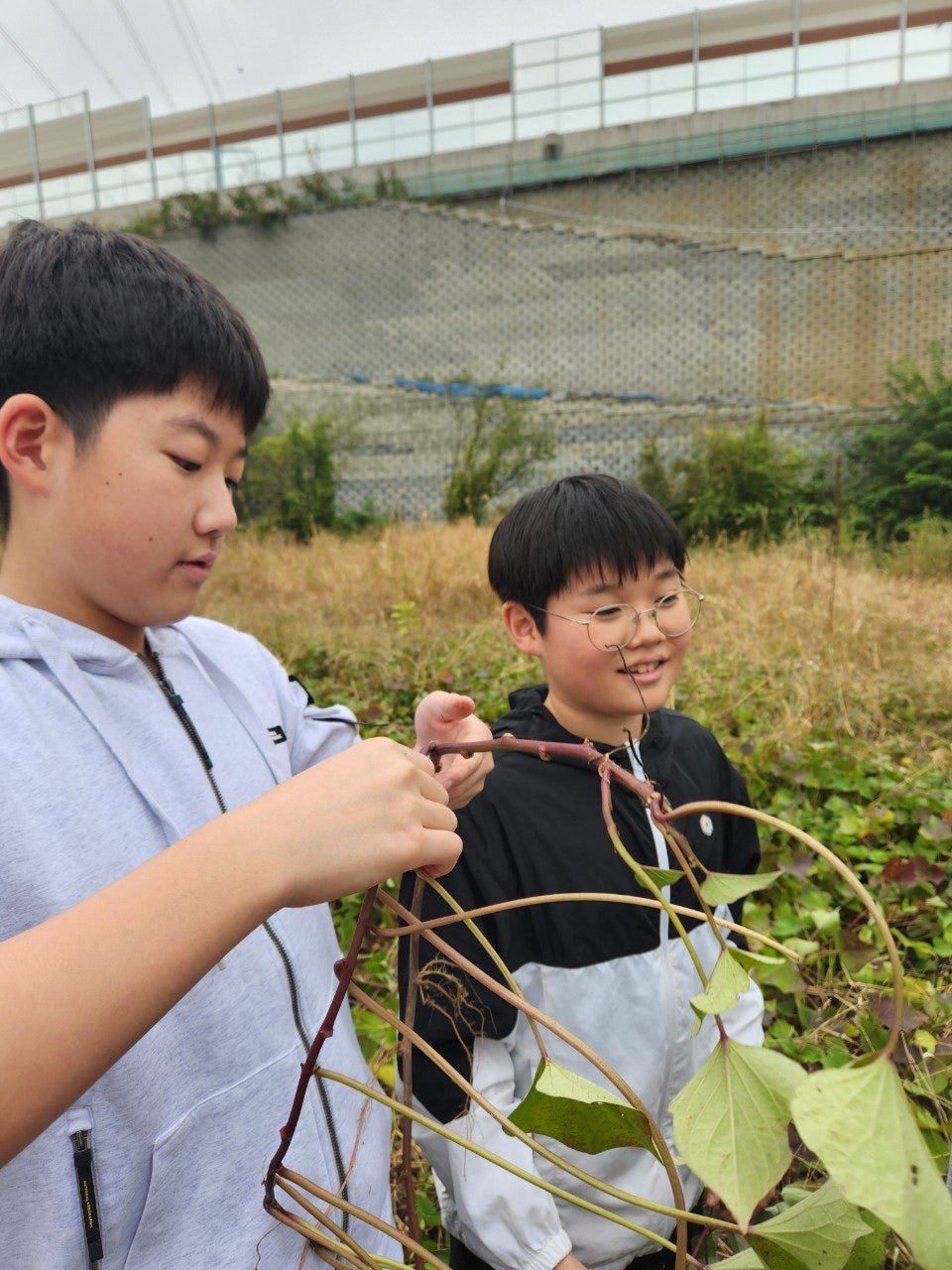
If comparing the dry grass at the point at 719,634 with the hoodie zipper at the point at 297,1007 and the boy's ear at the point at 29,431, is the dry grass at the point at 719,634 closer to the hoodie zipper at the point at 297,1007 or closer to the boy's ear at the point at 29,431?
the hoodie zipper at the point at 297,1007

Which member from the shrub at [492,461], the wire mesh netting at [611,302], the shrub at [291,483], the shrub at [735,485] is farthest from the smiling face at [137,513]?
the wire mesh netting at [611,302]

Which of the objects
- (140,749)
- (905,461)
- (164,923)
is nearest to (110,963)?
(164,923)

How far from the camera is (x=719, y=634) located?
2486 millimetres

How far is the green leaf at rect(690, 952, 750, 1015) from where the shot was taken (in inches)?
9.2

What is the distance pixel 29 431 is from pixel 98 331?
81 mm

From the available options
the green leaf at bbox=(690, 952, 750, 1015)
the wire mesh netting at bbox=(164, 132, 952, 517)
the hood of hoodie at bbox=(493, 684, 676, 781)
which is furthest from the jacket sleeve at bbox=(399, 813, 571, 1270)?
the wire mesh netting at bbox=(164, 132, 952, 517)

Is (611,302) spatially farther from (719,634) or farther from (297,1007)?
(297,1007)

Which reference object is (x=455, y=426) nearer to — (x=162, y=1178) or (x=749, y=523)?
(x=749, y=523)

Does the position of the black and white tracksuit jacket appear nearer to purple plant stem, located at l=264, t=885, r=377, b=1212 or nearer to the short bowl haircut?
the short bowl haircut

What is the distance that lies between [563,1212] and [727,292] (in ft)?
34.3

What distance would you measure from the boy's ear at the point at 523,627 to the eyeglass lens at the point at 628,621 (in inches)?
3.1

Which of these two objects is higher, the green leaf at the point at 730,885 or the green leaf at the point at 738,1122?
the green leaf at the point at 730,885

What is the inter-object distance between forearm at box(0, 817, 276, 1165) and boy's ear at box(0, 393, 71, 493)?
12.8 inches

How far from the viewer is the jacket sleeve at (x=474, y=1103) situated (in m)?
0.58
